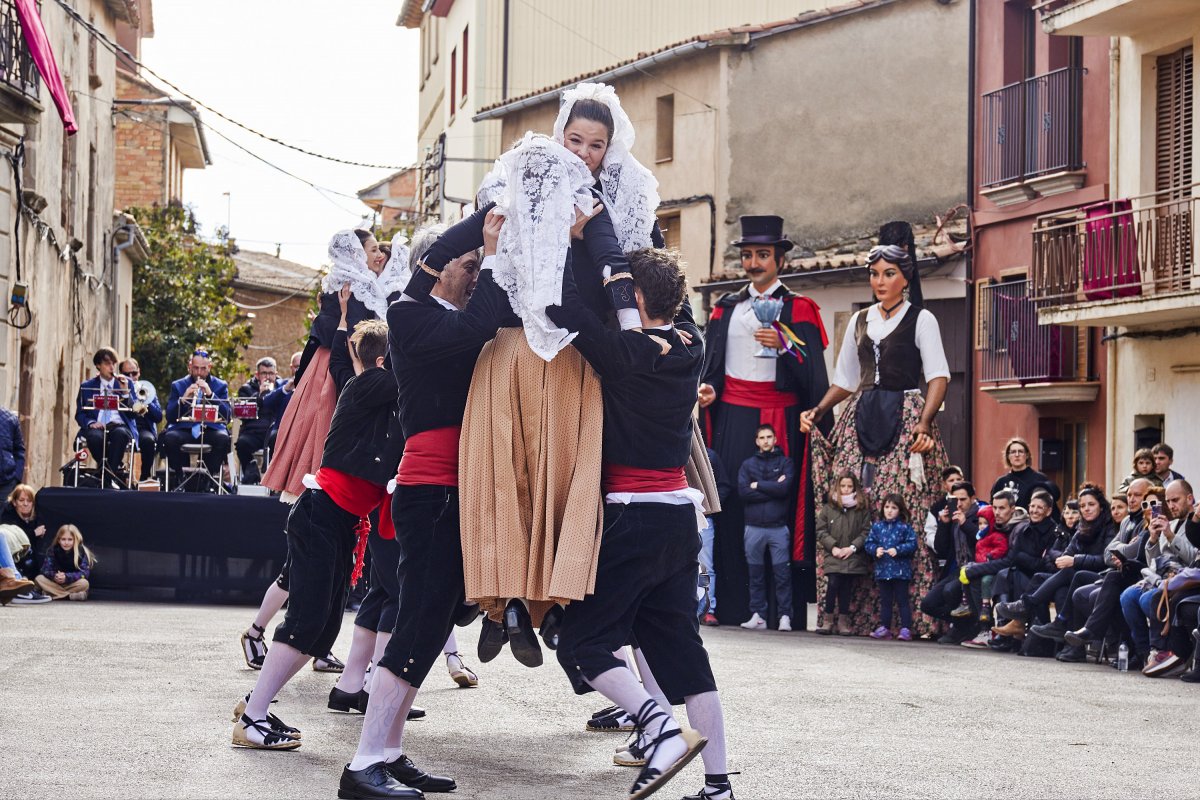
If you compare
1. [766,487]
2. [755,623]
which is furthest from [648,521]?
[755,623]

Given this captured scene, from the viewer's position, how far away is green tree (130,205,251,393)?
140 ft

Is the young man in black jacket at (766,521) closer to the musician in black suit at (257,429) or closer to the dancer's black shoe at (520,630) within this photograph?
the dancer's black shoe at (520,630)

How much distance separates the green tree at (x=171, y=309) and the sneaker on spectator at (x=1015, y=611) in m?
31.0

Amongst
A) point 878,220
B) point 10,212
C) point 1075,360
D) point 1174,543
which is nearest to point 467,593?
point 1174,543

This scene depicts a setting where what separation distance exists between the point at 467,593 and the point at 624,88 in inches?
1258

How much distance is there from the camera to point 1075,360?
85.8 feet

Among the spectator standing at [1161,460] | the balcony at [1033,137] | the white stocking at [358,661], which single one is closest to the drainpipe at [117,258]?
the balcony at [1033,137]

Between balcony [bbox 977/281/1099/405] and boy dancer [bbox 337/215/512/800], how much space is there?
2004cm

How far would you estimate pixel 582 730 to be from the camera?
8023 mm

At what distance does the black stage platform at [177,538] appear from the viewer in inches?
648

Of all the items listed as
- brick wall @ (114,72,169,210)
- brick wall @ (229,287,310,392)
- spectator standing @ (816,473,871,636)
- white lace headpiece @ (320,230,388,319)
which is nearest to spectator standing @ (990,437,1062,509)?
spectator standing @ (816,473,871,636)

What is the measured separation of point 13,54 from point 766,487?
10.7 m

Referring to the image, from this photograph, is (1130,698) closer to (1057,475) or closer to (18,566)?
(18,566)

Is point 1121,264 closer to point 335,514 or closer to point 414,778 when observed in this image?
point 335,514
